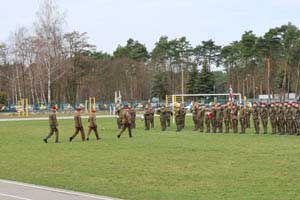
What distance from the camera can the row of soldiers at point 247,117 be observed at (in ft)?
100

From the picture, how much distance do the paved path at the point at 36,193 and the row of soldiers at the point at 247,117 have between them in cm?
1922

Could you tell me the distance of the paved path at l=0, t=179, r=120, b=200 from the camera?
1205 cm

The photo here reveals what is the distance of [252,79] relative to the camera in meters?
100

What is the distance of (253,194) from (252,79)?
89758 millimetres

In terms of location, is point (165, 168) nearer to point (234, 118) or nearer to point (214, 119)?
point (234, 118)

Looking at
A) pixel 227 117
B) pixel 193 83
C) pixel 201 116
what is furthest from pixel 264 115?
pixel 193 83

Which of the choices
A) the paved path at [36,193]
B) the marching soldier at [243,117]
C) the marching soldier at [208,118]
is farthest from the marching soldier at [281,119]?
the paved path at [36,193]

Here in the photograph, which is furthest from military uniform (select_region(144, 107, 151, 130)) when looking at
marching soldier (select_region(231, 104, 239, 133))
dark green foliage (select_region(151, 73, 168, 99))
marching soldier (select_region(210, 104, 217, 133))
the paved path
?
dark green foliage (select_region(151, 73, 168, 99))

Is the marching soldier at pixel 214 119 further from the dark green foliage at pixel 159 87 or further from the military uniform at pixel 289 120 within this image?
the dark green foliage at pixel 159 87

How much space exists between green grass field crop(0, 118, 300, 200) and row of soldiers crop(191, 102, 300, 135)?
507cm

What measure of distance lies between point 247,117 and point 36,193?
891 inches

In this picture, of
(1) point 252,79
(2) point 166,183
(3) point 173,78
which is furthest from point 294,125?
(3) point 173,78

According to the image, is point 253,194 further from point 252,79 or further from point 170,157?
point 252,79

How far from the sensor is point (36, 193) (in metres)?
12.7
